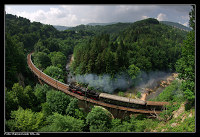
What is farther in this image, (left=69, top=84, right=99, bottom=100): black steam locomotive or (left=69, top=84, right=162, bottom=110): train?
(left=69, top=84, right=99, bottom=100): black steam locomotive

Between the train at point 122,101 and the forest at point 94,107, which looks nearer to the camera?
the forest at point 94,107

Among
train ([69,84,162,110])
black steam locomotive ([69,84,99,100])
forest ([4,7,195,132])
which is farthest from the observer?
black steam locomotive ([69,84,99,100])

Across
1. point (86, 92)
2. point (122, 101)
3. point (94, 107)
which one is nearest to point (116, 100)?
point (122, 101)

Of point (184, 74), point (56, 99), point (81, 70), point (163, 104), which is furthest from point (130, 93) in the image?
point (56, 99)

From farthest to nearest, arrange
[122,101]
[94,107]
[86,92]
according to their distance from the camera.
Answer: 1. [86,92]
2. [94,107]
3. [122,101]

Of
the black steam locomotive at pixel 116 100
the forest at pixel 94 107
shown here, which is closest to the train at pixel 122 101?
the black steam locomotive at pixel 116 100

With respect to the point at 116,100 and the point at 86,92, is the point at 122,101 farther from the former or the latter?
the point at 86,92

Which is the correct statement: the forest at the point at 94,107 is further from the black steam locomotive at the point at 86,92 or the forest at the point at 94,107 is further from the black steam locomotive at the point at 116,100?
the black steam locomotive at the point at 86,92

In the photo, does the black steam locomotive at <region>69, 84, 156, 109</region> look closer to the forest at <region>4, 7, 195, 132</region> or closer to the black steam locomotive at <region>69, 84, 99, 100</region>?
the black steam locomotive at <region>69, 84, 99, 100</region>

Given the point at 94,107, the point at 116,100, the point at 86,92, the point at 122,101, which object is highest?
the point at 86,92

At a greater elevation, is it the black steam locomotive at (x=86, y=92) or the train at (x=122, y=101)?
the black steam locomotive at (x=86, y=92)

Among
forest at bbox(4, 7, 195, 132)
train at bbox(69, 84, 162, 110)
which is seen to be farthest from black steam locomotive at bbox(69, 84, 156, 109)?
forest at bbox(4, 7, 195, 132)

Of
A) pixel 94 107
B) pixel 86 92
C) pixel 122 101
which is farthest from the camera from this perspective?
pixel 86 92
